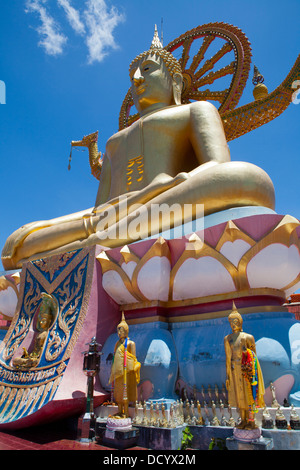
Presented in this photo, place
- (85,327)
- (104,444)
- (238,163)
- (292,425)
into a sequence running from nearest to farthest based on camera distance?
(292,425), (104,444), (85,327), (238,163)

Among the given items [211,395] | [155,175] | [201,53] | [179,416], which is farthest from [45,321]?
[201,53]

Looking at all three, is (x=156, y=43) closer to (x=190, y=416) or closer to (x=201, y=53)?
(x=201, y=53)

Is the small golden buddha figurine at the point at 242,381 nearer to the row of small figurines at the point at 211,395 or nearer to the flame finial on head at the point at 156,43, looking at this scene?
the row of small figurines at the point at 211,395

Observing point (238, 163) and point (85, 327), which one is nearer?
point (85, 327)

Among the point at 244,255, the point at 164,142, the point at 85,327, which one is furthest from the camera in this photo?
the point at 164,142

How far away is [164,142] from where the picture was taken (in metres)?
7.55

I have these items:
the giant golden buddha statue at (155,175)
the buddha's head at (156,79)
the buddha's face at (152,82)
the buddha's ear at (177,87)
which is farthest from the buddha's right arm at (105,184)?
the buddha's ear at (177,87)

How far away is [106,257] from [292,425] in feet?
11.1

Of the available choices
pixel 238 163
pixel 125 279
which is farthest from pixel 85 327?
pixel 238 163

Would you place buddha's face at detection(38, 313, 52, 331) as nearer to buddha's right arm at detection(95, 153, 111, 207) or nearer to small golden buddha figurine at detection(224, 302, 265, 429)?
small golden buddha figurine at detection(224, 302, 265, 429)

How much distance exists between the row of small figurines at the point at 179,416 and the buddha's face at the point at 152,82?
7185 mm

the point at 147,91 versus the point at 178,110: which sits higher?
the point at 147,91

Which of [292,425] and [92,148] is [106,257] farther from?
[92,148]

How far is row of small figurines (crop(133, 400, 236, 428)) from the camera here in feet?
11.5
